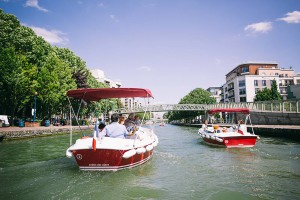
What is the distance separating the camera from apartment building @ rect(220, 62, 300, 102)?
7712 centimetres

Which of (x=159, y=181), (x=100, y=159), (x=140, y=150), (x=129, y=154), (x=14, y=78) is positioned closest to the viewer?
(x=159, y=181)

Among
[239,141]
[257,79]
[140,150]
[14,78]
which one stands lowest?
[239,141]

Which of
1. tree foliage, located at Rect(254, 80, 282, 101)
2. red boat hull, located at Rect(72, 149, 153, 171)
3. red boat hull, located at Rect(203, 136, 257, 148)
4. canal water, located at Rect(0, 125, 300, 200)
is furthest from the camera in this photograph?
tree foliage, located at Rect(254, 80, 282, 101)

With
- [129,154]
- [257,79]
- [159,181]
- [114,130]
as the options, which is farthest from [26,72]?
[257,79]

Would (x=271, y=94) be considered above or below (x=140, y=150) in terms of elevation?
above

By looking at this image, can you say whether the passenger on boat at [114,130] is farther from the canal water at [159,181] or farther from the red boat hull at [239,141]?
the red boat hull at [239,141]

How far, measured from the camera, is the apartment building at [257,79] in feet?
253

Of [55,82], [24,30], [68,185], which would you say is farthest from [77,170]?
[24,30]

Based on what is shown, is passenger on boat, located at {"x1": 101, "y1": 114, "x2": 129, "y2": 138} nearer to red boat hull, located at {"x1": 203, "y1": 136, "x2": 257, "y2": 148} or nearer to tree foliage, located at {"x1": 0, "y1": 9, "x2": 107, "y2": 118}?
red boat hull, located at {"x1": 203, "y1": 136, "x2": 257, "y2": 148}

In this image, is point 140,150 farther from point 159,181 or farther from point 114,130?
point 159,181

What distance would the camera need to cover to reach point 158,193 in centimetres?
705

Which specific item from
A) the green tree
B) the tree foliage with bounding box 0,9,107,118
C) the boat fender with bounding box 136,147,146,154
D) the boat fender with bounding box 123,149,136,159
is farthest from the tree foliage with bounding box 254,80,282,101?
the boat fender with bounding box 123,149,136,159

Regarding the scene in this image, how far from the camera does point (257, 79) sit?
7712 cm

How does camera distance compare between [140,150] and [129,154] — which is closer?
[129,154]
